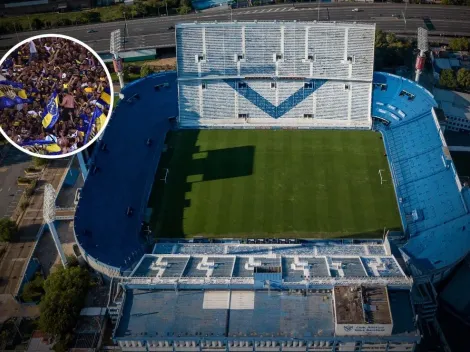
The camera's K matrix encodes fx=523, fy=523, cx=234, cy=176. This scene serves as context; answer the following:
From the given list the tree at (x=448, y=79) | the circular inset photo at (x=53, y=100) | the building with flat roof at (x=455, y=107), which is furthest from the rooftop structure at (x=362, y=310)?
the tree at (x=448, y=79)

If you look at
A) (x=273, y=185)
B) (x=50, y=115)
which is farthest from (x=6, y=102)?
(x=273, y=185)

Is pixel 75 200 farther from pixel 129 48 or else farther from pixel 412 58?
pixel 412 58

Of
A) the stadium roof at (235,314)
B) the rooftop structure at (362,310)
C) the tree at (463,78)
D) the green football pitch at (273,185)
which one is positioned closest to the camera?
the rooftop structure at (362,310)

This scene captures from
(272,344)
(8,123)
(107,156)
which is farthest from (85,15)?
(272,344)

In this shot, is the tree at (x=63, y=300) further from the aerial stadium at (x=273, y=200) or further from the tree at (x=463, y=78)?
the tree at (x=463, y=78)

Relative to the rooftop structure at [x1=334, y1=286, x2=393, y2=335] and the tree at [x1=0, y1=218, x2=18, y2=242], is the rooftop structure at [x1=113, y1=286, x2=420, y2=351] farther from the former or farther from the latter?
the tree at [x1=0, y1=218, x2=18, y2=242]

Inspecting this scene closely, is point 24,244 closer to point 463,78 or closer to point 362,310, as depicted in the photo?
point 362,310
